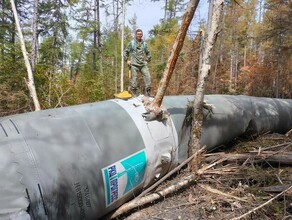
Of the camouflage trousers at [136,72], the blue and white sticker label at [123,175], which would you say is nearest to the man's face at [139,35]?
the camouflage trousers at [136,72]

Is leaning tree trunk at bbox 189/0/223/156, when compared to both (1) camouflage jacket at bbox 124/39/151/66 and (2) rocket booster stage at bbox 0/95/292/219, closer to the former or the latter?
(2) rocket booster stage at bbox 0/95/292/219

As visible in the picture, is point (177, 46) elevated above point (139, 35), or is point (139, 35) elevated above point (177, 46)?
point (139, 35)

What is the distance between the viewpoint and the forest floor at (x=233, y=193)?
3.07 metres

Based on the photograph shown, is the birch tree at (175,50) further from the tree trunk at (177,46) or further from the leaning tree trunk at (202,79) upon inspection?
the leaning tree trunk at (202,79)

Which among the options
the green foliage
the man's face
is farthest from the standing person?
the green foliage

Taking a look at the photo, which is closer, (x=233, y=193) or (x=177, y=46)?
(x=233, y=193)

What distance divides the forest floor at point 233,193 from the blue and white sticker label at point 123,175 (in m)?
0.40

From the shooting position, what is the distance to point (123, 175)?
10.4ft

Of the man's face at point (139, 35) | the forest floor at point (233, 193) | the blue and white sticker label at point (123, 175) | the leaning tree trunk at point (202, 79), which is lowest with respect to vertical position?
the forest floor at point (233, 193)

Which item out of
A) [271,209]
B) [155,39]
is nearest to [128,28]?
[155,39]

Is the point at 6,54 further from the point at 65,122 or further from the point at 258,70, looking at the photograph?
the point at 258,70

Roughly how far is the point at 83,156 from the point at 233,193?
1925 millimetres

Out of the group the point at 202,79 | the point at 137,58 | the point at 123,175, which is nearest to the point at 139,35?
the point at 137,58

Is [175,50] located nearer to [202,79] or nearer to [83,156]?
[202,79]
